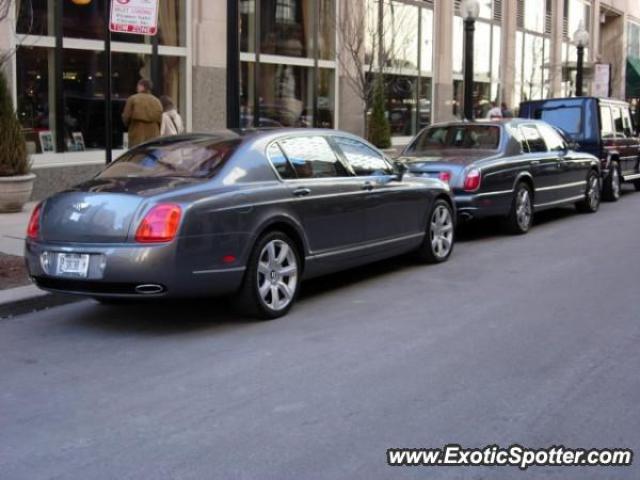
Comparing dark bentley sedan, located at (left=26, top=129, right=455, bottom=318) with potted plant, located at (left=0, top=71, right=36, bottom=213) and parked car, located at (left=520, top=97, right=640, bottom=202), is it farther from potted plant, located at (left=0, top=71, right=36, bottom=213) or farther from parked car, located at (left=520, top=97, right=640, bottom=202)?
parked car, located at (left=520, top=97, right=640, bottom=202)

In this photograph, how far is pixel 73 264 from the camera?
6504 mm

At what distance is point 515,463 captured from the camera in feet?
13.7

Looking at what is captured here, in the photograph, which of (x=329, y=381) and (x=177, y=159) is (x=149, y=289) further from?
(x=329, y=381)

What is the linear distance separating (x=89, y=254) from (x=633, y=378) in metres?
3.85

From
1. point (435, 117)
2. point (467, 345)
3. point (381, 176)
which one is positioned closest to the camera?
point (467, 345)

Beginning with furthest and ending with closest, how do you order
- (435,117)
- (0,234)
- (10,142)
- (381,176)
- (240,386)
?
1. (435,117)
2. (10,142)
3. (0,234)
4. (381,176)
5. (240,386)

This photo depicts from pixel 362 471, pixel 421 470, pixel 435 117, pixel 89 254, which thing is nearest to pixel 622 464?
pixel 421 470

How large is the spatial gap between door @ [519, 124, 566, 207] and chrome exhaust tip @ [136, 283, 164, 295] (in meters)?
7.07

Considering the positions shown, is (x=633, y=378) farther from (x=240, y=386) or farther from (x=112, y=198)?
(x=112, y=198)

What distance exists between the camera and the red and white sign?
30.2 feet

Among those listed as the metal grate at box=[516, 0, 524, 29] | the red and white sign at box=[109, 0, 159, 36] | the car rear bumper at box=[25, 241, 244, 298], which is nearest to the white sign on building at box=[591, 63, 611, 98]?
the metal grate at box=[516, 0, 524, 29]

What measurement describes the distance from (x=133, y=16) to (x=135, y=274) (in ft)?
13.5

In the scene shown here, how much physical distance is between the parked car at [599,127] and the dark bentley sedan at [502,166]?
230 cm

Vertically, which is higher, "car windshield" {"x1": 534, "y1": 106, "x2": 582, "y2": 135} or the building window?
the building window
